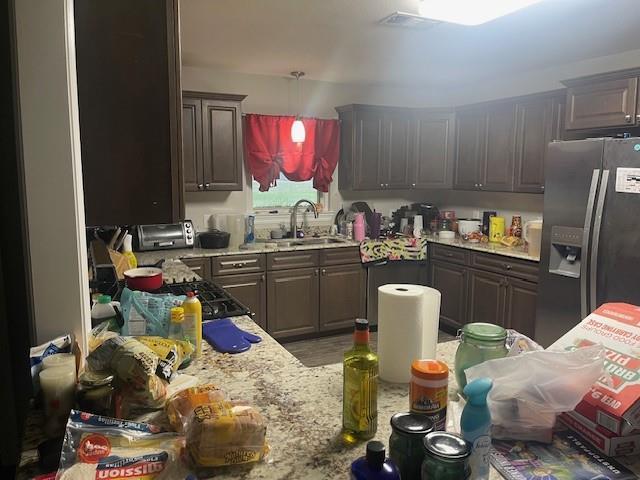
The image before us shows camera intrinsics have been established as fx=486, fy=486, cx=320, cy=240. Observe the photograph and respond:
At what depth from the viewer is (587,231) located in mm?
3027

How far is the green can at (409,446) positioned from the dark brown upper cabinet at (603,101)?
10.9 ft

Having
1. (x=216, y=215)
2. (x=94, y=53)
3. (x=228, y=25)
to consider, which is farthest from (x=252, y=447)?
(x=216, y=215)

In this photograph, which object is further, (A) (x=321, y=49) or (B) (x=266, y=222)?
(B) (x=266, y=222)

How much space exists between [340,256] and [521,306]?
1.60m

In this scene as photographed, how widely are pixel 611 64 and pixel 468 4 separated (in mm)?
3264

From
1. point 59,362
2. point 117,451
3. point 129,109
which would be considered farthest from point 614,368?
point 129,109

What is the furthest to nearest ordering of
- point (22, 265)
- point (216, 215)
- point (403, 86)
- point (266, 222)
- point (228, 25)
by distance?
1. point (403, 86)
2. point (266, 222)
3. point (216, 215)
4. point (228, 25)
5. point (22, 265)

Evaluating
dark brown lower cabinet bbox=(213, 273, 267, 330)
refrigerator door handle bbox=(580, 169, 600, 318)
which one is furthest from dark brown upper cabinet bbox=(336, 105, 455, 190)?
refrigerator door handle bbox=(580, 169, 600, 318)

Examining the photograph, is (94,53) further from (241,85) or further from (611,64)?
(611,64)

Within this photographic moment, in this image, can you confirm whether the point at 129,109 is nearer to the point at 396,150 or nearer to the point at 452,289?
the point at 452,289

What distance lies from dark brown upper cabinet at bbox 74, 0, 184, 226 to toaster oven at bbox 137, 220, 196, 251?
99.5 inches

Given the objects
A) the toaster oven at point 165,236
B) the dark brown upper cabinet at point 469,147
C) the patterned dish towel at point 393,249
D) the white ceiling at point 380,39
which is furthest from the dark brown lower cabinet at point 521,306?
the toaster oven at point 165,236

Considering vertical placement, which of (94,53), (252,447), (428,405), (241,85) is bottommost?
(252,447)

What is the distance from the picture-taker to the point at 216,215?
181 inches
